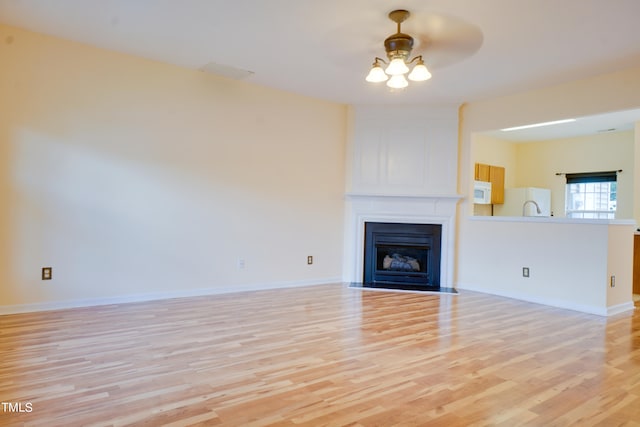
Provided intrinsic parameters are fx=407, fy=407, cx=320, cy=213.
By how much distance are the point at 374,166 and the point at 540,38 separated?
2.59 m

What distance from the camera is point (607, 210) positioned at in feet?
21.4

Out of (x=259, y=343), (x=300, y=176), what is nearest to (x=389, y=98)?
(x=300, y=176)

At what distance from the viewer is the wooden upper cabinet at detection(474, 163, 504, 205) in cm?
674

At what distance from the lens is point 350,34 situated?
3416mm

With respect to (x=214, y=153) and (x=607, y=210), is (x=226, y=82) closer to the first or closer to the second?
(x=214, y=153)

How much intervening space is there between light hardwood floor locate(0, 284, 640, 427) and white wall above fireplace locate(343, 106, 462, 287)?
66.5 inches

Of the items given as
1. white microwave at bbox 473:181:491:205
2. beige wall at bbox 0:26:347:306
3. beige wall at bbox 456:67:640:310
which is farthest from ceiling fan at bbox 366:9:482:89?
white microwave at bbox 473:181:491:205

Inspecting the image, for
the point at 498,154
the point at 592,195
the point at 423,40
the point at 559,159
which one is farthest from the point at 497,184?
the point at 423,40

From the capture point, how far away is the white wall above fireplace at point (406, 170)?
17.8 feet

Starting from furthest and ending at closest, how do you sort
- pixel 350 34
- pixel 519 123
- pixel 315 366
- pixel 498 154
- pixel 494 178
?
pixel 498 154, pixel 494 178, pixel 519 123, pixel 350 34, pixel 315 366

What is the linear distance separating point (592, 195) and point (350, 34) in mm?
5523

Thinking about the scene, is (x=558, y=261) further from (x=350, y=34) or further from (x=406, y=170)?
(x=350, y=34)

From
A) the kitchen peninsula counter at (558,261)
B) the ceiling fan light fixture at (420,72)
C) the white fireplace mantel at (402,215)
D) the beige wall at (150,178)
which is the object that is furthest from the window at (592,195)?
the ceiling fan light fixture at (420,72)

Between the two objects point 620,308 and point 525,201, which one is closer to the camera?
point 620,308
